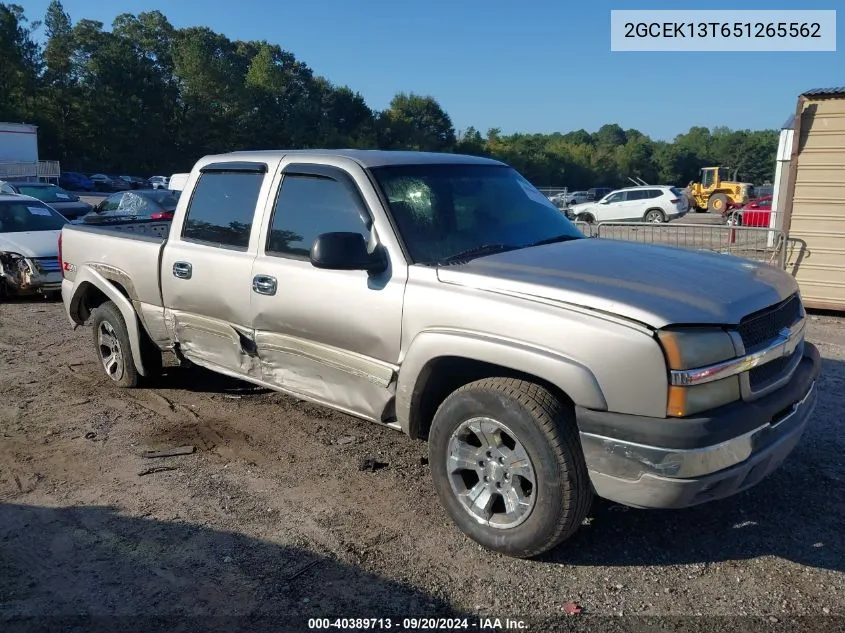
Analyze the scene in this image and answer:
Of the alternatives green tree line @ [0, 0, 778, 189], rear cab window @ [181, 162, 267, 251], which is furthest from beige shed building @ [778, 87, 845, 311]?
green tree line @ [0, 0, 778, 189]

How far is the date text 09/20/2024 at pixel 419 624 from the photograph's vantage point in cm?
295

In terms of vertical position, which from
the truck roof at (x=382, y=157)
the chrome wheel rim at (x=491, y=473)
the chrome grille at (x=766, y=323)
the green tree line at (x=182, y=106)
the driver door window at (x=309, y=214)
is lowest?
the chrome wheel rim at (x=491, y=473)

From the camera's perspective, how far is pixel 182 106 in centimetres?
7262

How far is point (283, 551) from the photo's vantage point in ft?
11.6

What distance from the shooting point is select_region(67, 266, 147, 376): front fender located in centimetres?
565

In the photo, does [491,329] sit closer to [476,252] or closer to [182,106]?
[476,252]

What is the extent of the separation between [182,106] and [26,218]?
66.8 m

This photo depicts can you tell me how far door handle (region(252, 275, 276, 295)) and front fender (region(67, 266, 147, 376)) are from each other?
1676 millimetres

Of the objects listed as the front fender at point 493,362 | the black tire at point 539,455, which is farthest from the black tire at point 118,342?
the black tire at point 539,455

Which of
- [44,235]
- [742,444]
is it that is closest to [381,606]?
[742,444]

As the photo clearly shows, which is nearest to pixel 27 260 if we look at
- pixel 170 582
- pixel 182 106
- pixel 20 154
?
pixel 170 582

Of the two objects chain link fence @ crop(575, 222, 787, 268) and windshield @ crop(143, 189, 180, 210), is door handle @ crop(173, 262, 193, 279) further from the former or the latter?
windshield @ crop(143, 189, 180, 210)

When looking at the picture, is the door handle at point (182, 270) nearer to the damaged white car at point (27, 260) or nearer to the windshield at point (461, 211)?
the windshield at point (461, 211)

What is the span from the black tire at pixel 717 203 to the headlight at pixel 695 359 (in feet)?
133
